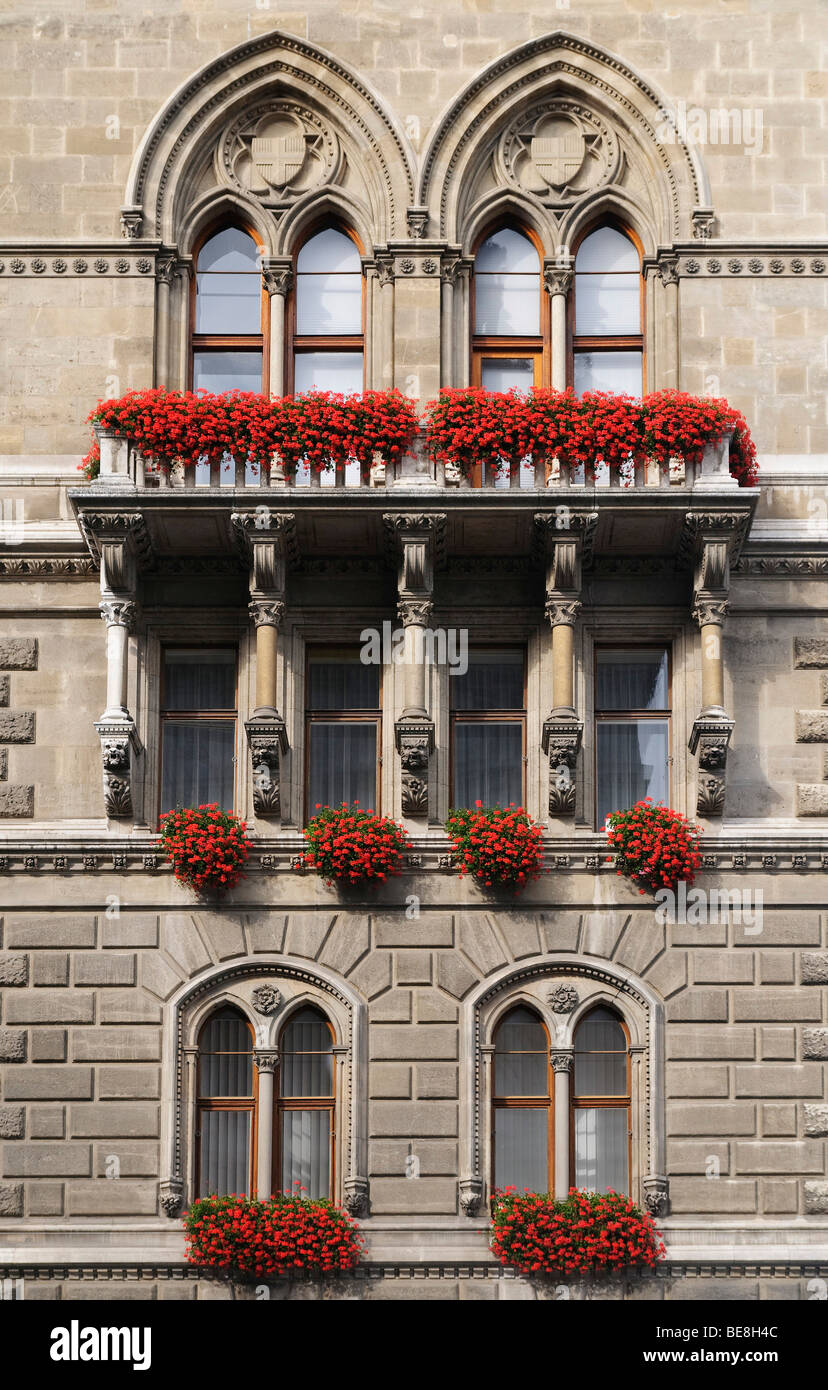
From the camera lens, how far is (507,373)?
3528 centimetres

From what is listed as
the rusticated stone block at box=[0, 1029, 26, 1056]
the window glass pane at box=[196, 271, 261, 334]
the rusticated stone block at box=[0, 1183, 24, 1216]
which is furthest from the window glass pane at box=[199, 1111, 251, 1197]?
the window glass pane at box=[196, 271, 261, 334]

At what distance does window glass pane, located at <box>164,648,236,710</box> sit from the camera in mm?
34094

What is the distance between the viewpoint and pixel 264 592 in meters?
33.3

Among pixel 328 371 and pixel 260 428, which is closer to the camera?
pixel 260 428

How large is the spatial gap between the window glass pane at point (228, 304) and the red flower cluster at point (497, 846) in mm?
6946

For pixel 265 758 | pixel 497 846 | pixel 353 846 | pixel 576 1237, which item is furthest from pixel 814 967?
pixel 265 758

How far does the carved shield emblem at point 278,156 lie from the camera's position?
35562mm

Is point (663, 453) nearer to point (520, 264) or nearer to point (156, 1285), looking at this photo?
point (520, 264)

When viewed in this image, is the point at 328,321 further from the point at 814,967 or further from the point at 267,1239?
the point at 267,1239

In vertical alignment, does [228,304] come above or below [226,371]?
above

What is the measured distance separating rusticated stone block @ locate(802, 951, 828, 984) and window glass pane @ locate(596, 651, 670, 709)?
3.53 m

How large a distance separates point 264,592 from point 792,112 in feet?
28.9

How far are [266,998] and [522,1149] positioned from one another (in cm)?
325

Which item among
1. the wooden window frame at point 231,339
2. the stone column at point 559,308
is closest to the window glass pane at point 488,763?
the stone column at point 559,308
